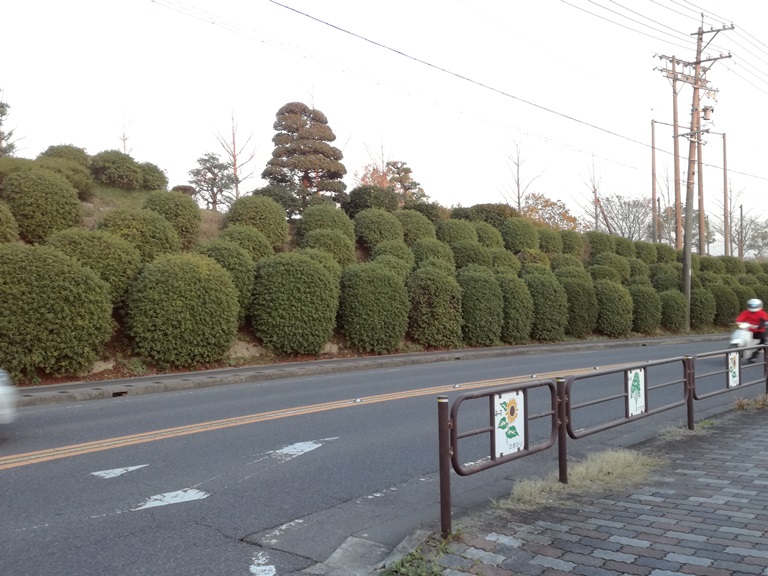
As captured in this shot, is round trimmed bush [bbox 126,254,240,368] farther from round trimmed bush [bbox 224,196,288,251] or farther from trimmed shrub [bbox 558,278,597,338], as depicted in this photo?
trimmed shrub [bbox 558,278,597,338]

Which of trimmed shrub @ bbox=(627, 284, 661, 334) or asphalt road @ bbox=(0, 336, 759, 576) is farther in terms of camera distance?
trimmed shrub @ bbox=(627, 284, 661, 334)

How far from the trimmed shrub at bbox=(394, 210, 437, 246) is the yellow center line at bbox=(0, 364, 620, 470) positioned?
16.3 m

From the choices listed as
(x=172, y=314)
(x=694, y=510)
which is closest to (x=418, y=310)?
(x=172, y=314)

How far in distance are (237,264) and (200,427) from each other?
10.2 metres

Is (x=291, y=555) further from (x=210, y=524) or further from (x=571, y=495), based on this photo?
(x=571, y=495)

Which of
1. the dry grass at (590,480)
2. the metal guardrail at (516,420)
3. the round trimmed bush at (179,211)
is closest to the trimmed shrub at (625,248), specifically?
the round trimmed bush at (179,211)

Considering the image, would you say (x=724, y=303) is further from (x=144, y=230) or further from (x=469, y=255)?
(x=144, y=230)

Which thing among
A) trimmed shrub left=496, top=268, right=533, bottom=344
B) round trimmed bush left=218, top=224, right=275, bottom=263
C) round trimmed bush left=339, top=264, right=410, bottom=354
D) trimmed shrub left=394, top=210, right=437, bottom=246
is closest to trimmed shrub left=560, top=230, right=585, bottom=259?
trimmed shrub left=394, top=210, right=437, bottom=246

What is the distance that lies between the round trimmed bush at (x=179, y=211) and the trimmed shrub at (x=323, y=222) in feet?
15.1

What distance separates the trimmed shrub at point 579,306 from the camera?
96.2 feet

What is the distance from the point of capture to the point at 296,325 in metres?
19.3

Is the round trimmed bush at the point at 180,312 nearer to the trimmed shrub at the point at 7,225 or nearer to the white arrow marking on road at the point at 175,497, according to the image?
the trimmed shrub at the point at 7,225

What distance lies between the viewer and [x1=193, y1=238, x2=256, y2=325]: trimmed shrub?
62.7 ft

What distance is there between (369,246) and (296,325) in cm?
935
